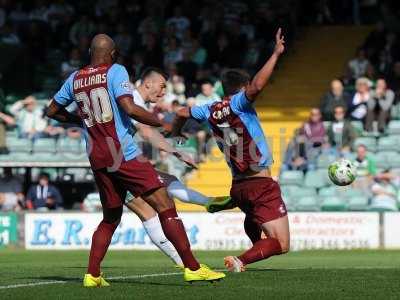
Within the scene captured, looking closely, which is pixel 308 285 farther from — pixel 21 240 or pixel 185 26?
pixel 185 26

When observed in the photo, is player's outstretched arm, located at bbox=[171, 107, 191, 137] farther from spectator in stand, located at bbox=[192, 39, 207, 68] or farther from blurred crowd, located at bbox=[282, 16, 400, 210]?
spectator in stand, located at bbox=[192, 39, 207, 68]

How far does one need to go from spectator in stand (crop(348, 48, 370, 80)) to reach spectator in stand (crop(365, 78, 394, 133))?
5.09ft

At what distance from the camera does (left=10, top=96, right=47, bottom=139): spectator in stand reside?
26266 millimetres

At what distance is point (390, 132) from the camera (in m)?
24.6

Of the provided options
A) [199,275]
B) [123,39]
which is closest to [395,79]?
[123,39]

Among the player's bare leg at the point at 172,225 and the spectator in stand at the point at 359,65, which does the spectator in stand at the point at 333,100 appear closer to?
the spectator in stand at the point at 359,65

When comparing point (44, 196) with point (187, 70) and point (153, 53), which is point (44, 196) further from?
point (153, 53)

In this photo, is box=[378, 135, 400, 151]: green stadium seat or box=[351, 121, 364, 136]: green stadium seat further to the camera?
box=[351, 121, 364, 136]: green stadium seat

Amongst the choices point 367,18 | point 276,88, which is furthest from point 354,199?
point 367,18

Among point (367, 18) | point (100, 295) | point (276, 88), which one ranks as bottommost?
point (100, 295)

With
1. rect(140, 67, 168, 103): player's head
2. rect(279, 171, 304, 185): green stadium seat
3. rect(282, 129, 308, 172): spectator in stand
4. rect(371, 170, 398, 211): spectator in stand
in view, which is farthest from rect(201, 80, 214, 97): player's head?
rect(140, 67, 168, 103): player's head

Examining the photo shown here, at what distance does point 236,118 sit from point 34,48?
18.1 meters

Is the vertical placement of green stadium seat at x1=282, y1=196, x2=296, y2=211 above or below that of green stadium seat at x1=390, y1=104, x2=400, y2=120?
below

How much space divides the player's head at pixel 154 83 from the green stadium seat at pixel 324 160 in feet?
34.6
